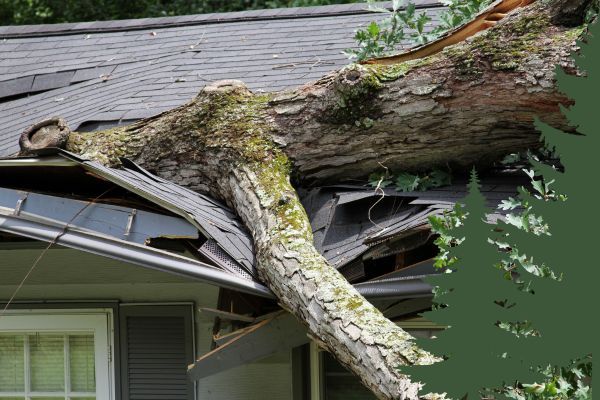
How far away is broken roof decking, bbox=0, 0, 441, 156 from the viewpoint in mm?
6434

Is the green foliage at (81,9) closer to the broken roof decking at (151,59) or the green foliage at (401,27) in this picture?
the broken roof decking at (151,59)

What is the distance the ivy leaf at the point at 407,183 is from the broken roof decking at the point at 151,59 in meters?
1.69

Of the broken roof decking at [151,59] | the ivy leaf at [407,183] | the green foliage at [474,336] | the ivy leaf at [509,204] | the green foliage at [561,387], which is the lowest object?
the green foliage at [561,387]

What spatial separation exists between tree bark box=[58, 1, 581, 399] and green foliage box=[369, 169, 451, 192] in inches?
2.0

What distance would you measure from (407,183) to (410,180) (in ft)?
0.09

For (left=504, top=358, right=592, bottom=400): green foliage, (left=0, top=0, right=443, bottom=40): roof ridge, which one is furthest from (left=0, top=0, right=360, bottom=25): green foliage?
(left=504, top=358, right=592, bottom=400): green foliage

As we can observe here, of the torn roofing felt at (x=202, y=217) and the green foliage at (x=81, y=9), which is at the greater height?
the green foliage at (x=81, y=9)

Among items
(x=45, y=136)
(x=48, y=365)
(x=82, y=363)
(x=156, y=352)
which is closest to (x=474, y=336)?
(x=45, y=136)

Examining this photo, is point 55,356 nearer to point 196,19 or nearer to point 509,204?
point 509,204

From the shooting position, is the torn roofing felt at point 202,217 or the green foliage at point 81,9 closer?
the torn roofing felt at point 202,217

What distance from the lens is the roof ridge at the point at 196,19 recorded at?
8.06 metres

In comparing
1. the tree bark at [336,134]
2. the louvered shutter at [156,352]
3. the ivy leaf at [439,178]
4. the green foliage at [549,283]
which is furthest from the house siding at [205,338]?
the green foliage at [549,283]

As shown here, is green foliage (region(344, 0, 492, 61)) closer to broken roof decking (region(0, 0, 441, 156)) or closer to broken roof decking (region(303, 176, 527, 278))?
broken roof decking (region(0, 0, 441, 156))

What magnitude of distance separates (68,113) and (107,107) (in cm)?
44
